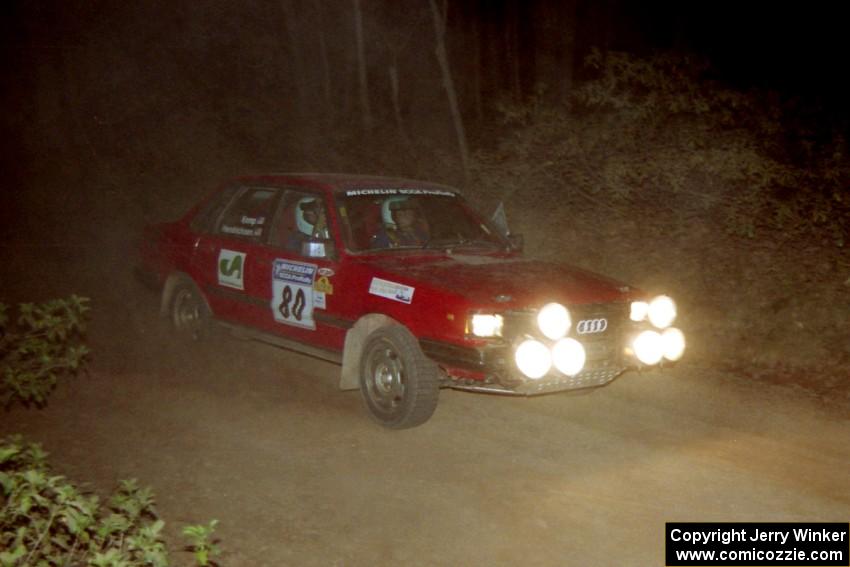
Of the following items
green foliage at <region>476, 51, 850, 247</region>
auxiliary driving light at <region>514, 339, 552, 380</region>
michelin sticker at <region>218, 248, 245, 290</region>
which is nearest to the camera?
auxiliary driving light at <region>514, 339, 552, 380</region>

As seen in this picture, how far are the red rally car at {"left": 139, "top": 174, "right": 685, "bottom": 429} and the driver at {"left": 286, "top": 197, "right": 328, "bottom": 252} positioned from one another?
0.5 inches

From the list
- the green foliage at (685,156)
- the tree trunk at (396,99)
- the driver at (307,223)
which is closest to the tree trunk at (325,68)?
the tree trunk at (396,99)

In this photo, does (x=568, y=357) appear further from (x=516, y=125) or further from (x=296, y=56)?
(x=296, y=56)

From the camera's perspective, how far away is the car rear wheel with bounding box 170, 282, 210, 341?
8.05 m

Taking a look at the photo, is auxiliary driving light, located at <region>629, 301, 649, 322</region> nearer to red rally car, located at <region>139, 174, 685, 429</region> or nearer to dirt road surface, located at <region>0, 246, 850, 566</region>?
red rally car, located at <region>139, 174, 685, 429</region>

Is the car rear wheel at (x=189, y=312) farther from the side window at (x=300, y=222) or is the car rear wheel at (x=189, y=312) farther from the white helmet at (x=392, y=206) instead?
the white helmet at (x=392, y=206)

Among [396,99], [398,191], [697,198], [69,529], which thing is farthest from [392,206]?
[396,99]

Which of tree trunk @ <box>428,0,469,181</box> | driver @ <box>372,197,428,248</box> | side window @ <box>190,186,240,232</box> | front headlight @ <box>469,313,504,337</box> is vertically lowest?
front headlight @ <box>469,313,504,337</box>

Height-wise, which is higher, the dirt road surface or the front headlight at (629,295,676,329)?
the front headlight at (629,295,676,329)

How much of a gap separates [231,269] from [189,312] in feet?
3.39

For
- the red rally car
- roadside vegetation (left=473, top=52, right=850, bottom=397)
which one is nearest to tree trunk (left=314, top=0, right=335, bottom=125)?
roadside vegetation (left=473, top=52, right=850, bottom=397)

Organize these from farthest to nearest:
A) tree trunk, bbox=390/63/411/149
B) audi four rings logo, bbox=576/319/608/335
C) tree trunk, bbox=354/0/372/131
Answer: tree trunk, bbox=354/0/372/131, tree trunk, bbox=390/63/411/149, audi four rings logo, bbox=576/319/608/335

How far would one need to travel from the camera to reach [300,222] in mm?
7188

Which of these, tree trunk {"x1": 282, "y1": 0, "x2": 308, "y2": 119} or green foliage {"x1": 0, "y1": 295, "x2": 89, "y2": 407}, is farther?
tree trunk {"x1": 282, "y1": 0, "x2": 308, "y2": 119}
